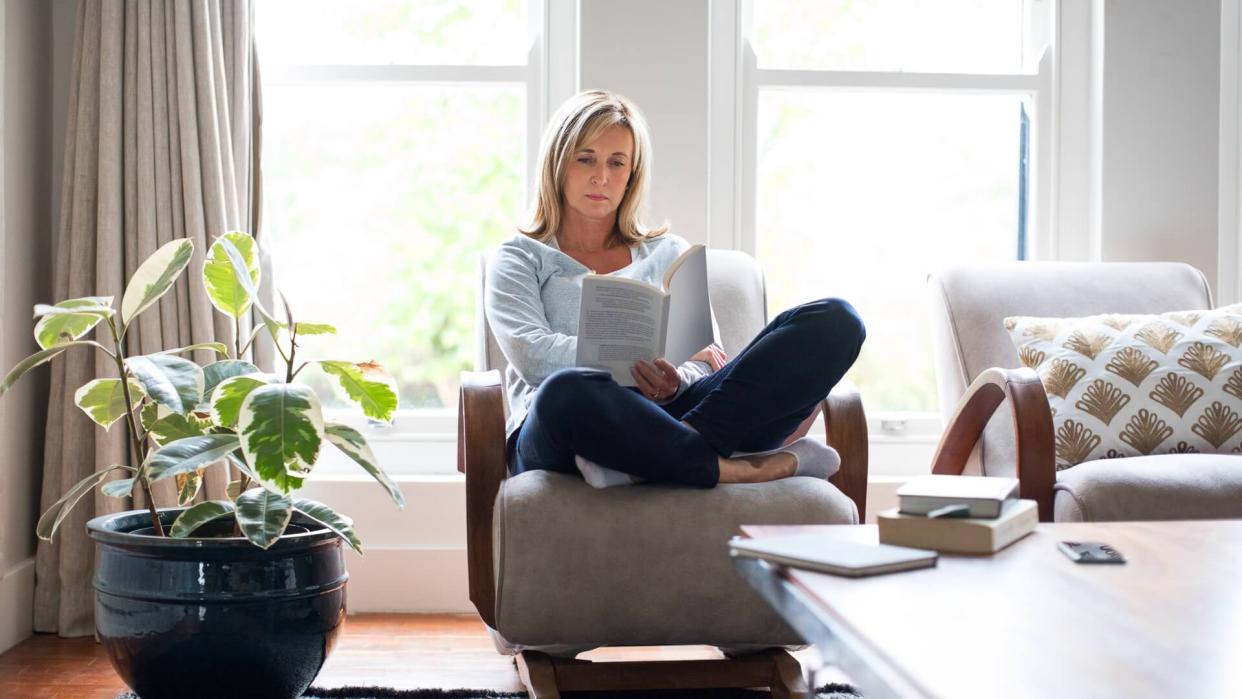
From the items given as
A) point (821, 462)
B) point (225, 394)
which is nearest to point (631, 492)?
point (821, 462)

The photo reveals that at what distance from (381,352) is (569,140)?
1.01 metres

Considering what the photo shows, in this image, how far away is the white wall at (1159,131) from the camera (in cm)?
295

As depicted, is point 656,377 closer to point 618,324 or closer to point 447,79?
point 618,324

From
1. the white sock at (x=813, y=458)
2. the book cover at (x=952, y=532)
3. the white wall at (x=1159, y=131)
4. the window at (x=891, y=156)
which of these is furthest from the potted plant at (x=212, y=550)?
the white wall at (x=1159, y=131)

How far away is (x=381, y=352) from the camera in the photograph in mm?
3033

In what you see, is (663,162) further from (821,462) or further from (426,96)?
(821,462)

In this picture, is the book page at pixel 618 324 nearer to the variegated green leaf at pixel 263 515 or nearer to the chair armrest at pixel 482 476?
the chair armrest at pixel 482 476

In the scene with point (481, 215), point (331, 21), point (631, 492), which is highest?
point (331, 21)

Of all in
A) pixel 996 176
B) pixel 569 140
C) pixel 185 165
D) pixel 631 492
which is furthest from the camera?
pixel 996 176

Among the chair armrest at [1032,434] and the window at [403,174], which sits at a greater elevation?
the window at [403,174]

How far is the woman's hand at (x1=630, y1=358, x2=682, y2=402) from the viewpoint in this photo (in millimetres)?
1927

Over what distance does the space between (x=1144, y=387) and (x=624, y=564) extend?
1.17 m

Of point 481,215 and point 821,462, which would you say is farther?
point 481,215

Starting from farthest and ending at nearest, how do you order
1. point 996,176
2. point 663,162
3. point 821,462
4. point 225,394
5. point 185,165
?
point 996,176
point 663,162
point 185,165
point 821,462
point 225,394
